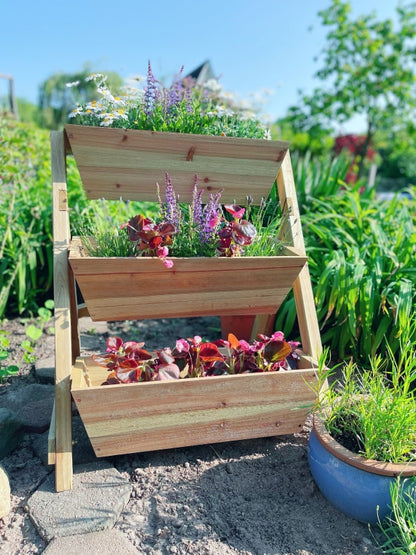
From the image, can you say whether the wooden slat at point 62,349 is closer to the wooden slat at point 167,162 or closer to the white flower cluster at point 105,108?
the wooden slat at point 167,162

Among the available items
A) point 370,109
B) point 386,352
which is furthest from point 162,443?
point 370,109

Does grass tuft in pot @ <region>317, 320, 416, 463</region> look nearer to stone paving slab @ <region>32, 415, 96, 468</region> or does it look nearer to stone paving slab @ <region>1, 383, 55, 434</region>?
stone paving slab @ <region>32, 415, 96, 468</region>

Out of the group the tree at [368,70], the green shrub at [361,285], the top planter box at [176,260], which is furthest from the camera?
the tree at [368,70]

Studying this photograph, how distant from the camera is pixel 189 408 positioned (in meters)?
1.51

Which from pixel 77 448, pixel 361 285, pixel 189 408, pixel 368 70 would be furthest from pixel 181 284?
pixel 368 70

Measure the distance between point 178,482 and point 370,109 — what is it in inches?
327

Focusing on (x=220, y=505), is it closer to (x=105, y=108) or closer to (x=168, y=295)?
(x=168, y=295)

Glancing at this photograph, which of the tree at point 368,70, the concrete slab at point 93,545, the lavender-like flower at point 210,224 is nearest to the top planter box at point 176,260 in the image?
the lavender-like flower at point 210,224

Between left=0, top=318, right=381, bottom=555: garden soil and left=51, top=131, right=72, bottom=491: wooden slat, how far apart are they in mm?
151

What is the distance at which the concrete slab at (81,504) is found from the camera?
4.21 feet

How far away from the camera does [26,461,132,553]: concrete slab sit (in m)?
1.28

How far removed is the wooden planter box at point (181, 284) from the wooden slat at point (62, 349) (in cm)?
7

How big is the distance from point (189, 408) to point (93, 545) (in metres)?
0.51

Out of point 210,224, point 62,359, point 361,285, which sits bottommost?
point 62,359
